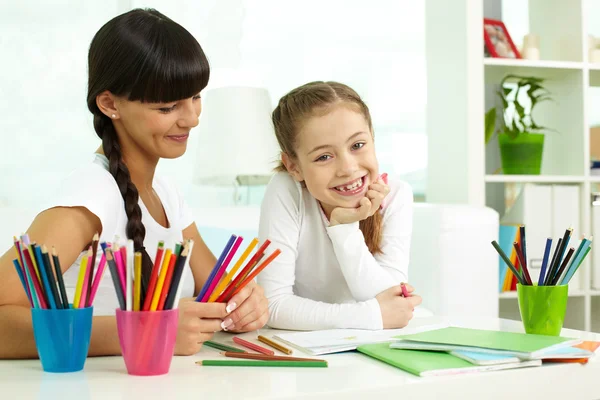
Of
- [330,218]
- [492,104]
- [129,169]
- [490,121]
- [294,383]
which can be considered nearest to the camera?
[294,383]

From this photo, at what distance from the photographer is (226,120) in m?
2.39

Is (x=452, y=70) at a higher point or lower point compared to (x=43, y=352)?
higher

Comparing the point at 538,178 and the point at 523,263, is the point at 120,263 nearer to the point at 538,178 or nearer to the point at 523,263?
the point at 523,263

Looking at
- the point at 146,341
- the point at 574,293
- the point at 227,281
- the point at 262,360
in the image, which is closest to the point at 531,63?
the point at 574,293

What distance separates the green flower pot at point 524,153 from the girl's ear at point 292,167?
160cm

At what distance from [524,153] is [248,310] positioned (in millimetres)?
2040

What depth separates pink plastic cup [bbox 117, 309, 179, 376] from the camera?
74 cm

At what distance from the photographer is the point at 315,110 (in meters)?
1.36

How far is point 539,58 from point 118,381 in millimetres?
2742

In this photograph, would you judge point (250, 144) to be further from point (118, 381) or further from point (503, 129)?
point (118, 381)

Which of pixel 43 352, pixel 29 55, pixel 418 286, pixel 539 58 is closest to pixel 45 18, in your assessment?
pixel 29 55

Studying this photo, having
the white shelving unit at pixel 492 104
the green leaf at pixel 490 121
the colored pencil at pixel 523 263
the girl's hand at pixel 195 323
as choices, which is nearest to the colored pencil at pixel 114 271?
the girl's hand at pixel 195 323

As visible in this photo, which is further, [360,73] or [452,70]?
[360,73]

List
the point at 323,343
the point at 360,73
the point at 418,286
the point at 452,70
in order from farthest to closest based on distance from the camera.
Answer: the point at 360,73 → the point at 452,70 → the point at 418,286 → the point at 323,343
